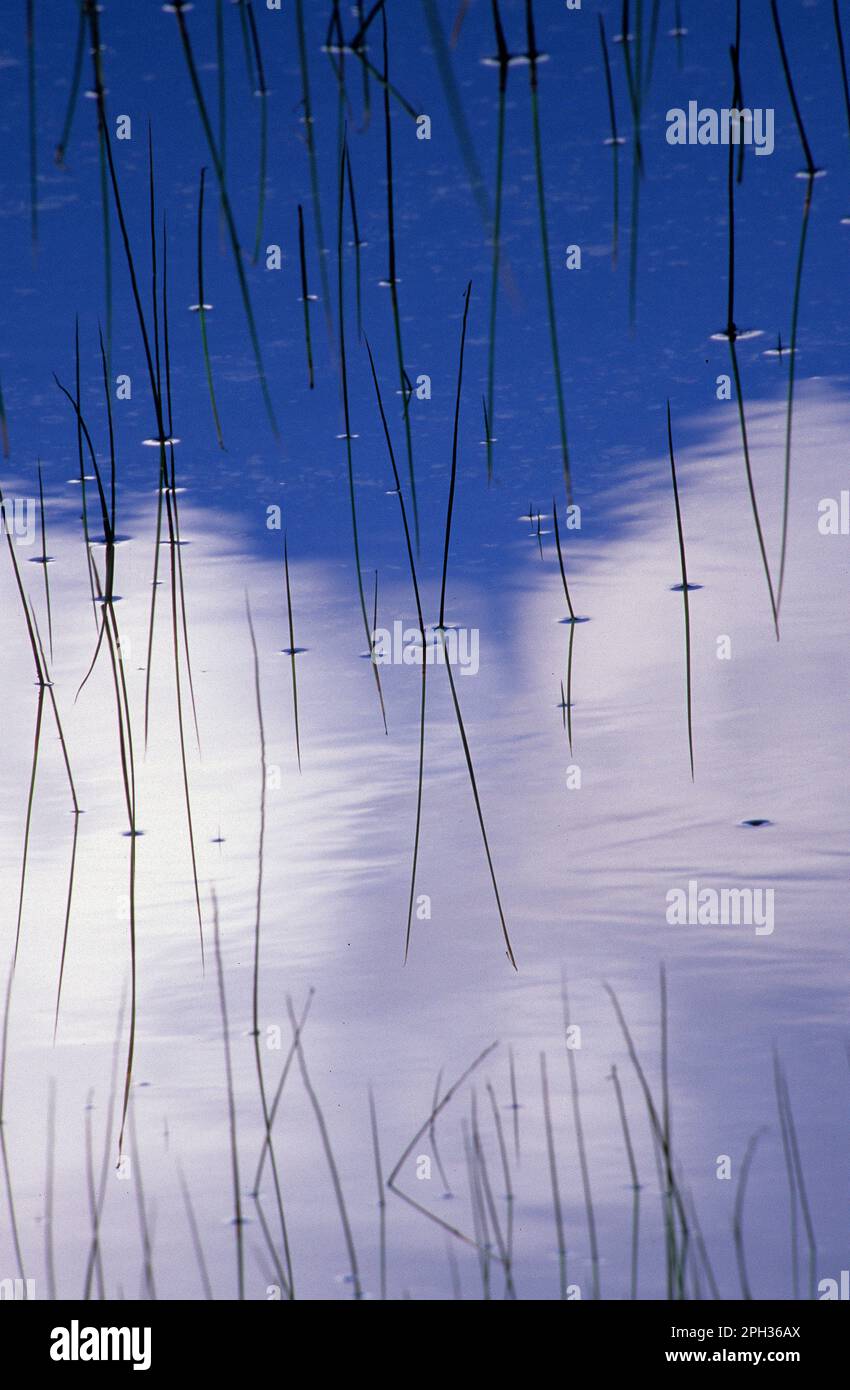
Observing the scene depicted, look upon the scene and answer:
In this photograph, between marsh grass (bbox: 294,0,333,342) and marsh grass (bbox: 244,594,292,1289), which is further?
marsh grass (bbox: 244,594,292,1289)

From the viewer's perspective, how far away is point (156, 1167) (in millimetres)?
1531

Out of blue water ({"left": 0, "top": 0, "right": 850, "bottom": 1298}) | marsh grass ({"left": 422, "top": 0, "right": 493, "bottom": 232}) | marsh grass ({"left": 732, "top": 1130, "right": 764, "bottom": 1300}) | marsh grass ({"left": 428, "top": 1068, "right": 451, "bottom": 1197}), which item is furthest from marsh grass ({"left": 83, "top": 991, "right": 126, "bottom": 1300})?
marsh grass ({"left": 422, "top": 0, "right": 493, "bottom": 232})

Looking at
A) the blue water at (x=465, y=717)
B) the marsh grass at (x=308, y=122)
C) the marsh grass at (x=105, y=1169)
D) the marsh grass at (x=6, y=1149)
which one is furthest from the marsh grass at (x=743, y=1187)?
the marsh grass at (x=308, y=122)

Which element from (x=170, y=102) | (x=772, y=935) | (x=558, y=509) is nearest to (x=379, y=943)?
(x=772, y=935)

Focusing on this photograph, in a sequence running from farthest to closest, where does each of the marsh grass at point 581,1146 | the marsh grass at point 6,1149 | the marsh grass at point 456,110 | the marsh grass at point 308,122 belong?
1. the marsh grass at point 6,1149
2. the marsh grass at point 581,1146
3. the marsh grass at point 308,122
4. the marsh grass at point 456,110

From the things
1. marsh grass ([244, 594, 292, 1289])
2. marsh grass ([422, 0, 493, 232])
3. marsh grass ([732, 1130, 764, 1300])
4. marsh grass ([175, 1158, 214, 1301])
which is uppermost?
marsh grass ([422, 0, 493, 232])

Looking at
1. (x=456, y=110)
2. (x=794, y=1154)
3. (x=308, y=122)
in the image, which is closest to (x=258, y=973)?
(x=794, y=1154)

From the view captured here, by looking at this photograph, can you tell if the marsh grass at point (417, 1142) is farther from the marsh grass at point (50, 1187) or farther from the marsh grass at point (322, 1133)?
the marsh grass at point (50, 1187)

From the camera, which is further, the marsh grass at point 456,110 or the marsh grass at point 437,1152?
the marsh grass at point 437,1152

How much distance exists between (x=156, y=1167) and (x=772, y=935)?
0.84m

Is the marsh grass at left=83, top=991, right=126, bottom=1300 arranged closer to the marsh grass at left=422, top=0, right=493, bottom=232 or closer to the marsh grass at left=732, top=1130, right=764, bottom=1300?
the marsh grass at left=732, top=1130, right=764, bottom=1300

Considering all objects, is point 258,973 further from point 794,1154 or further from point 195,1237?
point 794,1154

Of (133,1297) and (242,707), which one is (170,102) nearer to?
(242,707)

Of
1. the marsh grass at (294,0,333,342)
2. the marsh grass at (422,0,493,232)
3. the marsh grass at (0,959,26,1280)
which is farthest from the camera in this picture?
the marsh grass at (0,959,26,1280)
